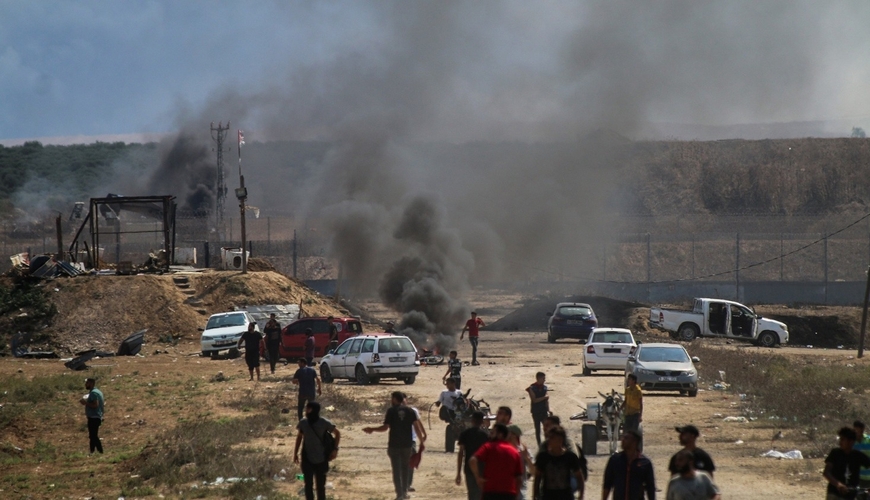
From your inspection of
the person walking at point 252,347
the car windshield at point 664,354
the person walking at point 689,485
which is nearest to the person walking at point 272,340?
the person walking at point 252,347

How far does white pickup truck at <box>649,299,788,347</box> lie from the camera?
1641 inches

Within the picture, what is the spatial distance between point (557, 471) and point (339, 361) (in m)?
18.9

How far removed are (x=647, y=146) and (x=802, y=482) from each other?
308ft

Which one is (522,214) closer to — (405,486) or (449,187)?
(449,187)

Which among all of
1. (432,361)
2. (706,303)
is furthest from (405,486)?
(706,303)

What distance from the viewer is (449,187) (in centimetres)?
6500

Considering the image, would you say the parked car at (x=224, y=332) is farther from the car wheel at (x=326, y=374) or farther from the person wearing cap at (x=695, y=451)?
the person wearing cap at (x=695, y=451)

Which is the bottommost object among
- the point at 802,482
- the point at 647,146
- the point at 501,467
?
the point at 802,482

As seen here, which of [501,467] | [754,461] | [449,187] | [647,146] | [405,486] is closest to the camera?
[501,467]

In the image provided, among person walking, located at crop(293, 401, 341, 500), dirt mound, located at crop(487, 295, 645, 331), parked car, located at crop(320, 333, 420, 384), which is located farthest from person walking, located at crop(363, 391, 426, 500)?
dirt mound, located at crop(487, 295, 645, 331)

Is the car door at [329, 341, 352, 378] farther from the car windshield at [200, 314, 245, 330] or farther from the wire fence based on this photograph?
the wire fence

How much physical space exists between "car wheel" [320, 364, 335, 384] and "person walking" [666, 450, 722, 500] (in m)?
19.6

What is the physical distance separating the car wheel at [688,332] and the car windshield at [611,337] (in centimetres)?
1398

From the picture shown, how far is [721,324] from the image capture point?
138 feet
